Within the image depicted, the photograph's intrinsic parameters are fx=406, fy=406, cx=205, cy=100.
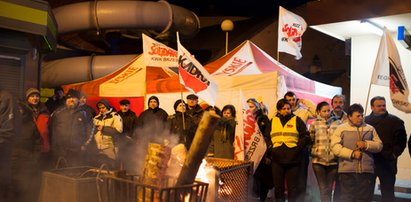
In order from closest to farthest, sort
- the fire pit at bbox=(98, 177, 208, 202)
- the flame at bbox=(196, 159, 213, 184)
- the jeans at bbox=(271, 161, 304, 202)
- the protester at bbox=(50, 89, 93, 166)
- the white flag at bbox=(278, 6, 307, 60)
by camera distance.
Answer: the fire pit at bbox=(98, 177, 208, 202) < the flame at bbox=(196, 159, 213, 184) < the jeans at bbox=(271, 161, 304, 202) < the protester at bbox=(50, 89, 93, 166) < the white flag at bbox=(278, 6, 307, 60)

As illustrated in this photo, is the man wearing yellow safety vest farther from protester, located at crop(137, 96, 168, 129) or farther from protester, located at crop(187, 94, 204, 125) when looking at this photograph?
protester, located at crop(137, 96, 168, 129)

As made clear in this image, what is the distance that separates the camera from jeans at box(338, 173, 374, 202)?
579cm

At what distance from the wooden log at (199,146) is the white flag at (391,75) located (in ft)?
15.5

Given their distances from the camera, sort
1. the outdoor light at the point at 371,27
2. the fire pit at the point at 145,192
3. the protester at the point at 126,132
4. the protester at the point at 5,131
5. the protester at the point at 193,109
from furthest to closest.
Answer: the outdoor light at the point at 371,27, the protester at the point at 126,132, the protester at the point at 193,109, the protester at the point at 5,131, the fire pit at the point at 145,192

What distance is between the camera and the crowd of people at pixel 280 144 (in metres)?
5.80

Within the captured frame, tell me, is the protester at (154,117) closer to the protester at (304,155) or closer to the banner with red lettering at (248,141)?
the banner with red lettering at (248,141)

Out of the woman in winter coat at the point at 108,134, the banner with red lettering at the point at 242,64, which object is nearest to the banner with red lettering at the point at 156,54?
the banner with red lettering at the point at 242,64

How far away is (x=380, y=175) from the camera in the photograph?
20.6 ft

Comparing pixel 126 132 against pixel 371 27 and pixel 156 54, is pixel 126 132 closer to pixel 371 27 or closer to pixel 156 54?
pixel 156 54

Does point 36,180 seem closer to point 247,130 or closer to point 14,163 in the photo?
point 14,163

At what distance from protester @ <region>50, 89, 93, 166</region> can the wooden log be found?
14.6 ft

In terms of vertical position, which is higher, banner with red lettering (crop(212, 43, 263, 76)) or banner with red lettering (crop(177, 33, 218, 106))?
banner with red lettering (crop(212, 43, 263, 76))

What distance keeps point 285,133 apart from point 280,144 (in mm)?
196

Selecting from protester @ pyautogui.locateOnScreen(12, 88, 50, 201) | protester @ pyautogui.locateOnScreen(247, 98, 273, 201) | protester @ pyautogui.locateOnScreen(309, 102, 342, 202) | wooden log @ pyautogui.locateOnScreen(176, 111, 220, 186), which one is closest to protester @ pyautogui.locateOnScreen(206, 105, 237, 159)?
protester @ pyautogui.locateOnScreen(247, 98, 273, 201)
